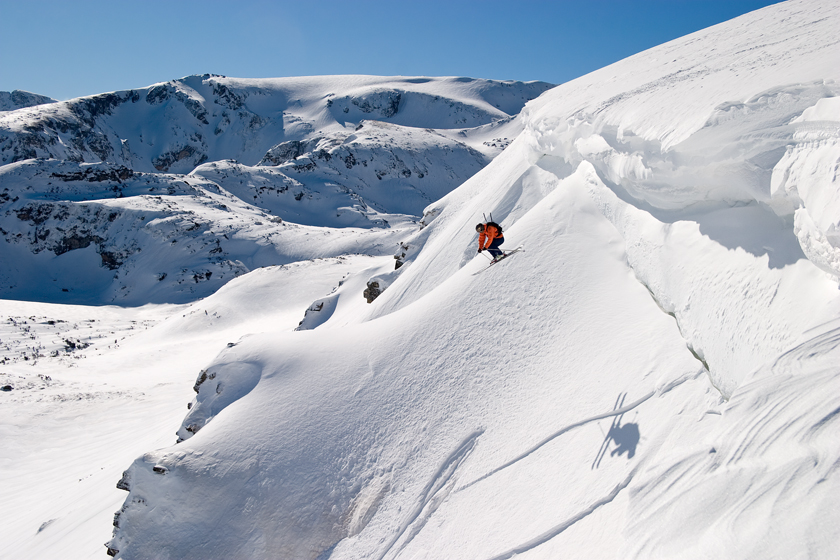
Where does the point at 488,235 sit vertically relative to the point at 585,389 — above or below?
above

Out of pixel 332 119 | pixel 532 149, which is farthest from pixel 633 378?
pixel 332 119

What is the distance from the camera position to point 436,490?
19.5 ft

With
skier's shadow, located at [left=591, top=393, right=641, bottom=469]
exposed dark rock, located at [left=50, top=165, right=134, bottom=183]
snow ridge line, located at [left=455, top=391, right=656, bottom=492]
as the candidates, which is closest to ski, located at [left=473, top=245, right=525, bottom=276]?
snow ridge line, located at [left=455, top=391, right=656, bottom=492]

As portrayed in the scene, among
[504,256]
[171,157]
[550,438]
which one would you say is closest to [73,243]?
[504,256]

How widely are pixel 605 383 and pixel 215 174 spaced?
5394 cm

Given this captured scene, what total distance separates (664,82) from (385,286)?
444 inches

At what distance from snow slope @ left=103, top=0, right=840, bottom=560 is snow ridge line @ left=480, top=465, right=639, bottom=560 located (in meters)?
0.02

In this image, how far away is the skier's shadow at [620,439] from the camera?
16.0ft

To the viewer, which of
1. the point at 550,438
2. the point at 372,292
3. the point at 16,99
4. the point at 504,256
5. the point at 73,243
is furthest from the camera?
the point at 16,99

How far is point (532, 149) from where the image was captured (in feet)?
45.2

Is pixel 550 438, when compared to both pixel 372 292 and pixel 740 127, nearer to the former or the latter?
pixel 740 127

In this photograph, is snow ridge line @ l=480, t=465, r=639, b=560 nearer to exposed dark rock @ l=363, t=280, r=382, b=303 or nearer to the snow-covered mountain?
exposed dark rock @ l=363, t=280, r=382, b=303

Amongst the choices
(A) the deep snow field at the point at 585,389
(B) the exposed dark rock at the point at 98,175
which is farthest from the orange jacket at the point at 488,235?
(B) the exposed dark rock at the point at 98,175

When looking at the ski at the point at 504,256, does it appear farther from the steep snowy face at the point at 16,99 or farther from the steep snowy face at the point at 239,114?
the steep snowy face at the point at 16,99
